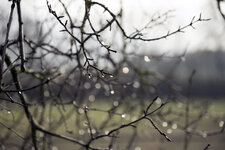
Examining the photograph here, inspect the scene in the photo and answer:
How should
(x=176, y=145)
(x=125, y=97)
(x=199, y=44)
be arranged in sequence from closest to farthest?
(x=125, y=97), (x=199, y=44), (x=176, y=145)

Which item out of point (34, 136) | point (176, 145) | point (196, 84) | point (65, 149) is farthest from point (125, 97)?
point (196, 84)

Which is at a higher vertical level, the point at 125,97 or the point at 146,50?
the point at 146,50

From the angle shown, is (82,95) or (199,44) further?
(199,44)

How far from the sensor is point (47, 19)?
4363 mm

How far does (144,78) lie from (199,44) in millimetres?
3989

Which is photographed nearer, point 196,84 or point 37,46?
point 37,46

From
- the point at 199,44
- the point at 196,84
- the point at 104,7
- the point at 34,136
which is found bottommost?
the point at 34,136

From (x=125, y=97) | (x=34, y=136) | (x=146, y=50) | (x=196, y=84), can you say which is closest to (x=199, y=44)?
(x=146, y=50)

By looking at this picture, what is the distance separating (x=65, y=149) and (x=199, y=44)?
4.21 meters

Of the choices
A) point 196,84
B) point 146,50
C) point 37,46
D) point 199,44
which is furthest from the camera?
point 196,84

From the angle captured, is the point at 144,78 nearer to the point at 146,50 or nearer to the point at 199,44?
the point at 146,50

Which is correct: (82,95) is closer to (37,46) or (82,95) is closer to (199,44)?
(37,46)

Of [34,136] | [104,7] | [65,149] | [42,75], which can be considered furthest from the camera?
[65,149]

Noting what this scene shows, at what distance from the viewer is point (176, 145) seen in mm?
13594
